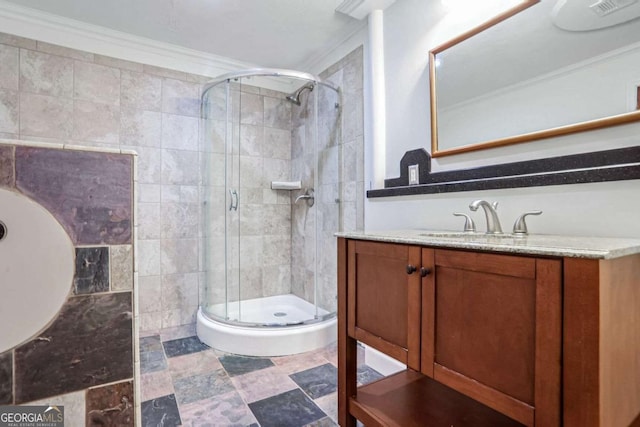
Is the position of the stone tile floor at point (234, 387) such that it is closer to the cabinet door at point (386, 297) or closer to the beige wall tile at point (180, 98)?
the cabinet door at point (386, 297)

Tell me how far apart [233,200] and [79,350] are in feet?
5.72

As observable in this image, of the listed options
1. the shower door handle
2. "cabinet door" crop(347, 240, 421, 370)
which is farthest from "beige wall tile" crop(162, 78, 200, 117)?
"cabinet door" crop(347, 240, 421, 370)

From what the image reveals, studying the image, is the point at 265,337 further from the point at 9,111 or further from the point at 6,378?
the point at 9,111

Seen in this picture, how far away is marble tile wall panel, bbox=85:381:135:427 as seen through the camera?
0.91 m

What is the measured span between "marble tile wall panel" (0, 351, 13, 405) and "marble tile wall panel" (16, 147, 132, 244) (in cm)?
33

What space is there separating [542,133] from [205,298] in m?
2.45

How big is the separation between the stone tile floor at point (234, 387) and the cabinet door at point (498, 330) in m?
0.75

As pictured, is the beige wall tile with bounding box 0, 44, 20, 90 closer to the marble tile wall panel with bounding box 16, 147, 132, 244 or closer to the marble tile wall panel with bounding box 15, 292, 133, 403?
the marble tile wall panel with bounding box 16, 147, 132, 244

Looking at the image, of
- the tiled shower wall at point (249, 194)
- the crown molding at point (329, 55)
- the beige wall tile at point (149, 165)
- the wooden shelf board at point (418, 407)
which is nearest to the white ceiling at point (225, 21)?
the crown molding at point (329, 55)

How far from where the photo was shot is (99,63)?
225cm

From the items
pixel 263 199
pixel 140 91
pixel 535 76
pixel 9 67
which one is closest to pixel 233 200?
pixel 263 199

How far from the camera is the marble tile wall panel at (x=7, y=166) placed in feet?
2.62

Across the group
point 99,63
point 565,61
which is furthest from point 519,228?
point 99,63

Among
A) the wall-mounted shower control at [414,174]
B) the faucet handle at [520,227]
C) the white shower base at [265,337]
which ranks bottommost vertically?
the white shower base at [265,337]
